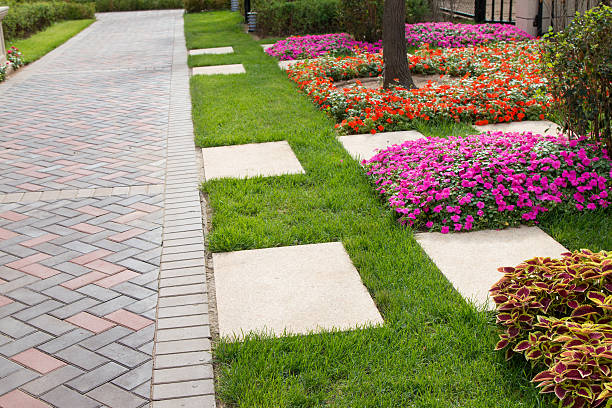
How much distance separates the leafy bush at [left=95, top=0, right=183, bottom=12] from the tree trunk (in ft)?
72.1

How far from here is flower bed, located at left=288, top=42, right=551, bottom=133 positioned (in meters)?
6.82

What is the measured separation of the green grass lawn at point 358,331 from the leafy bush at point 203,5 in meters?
20.4

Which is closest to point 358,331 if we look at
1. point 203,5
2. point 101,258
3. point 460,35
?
point 101,258

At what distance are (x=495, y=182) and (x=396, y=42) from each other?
4211mm

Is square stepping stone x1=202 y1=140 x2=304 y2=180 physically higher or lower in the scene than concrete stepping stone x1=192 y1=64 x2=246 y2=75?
lower

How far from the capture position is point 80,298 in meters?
3.62

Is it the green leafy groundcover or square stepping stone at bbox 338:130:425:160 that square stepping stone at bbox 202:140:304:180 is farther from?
the green leafy groundcover

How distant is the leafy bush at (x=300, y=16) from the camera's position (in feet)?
48.0

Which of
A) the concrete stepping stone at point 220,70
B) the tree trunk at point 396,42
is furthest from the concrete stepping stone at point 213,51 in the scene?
the tree trunk at point 396,42

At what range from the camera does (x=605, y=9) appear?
15.1 feet

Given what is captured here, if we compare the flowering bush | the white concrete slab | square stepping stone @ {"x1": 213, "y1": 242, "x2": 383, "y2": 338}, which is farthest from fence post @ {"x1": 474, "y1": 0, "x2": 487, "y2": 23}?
square stepping stone @ {"x1": 213, "y1": 242, "x2": 383, "y2": 338}

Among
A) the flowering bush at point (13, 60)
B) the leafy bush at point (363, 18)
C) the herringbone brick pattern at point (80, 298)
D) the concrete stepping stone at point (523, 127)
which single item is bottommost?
the herringbone brick pattern at point (80, 298)

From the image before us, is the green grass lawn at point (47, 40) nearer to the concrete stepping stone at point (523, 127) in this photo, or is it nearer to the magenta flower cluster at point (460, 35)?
the magenta flower cluster at point (460, 35)

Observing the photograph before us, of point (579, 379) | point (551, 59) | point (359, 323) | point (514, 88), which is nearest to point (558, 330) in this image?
point (579, 379)
